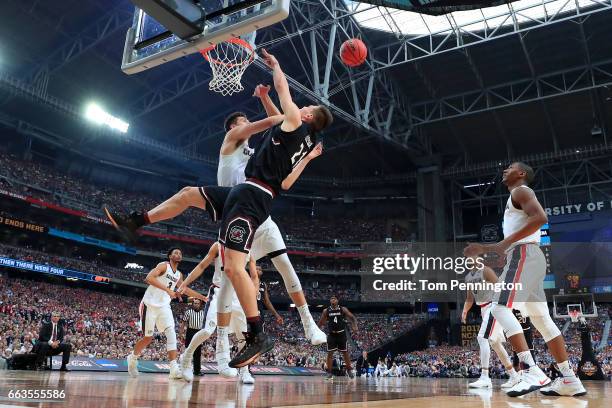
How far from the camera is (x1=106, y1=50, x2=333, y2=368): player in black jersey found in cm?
356

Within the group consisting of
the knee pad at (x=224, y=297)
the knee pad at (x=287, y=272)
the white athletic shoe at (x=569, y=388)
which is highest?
the knee pad at (x=287, y=272)

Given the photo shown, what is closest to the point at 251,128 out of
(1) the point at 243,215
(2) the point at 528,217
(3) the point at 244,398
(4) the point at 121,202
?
(1) the point at 243,215

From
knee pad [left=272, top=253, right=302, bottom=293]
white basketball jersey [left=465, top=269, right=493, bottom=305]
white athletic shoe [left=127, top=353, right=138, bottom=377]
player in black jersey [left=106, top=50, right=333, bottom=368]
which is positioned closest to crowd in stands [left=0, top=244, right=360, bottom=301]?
white athletic shoe [left=127, top=353, right=138, bottom=377]

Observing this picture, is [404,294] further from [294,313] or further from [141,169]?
[141,169]

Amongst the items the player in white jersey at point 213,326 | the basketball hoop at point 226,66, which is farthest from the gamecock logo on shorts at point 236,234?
the basketball hoop at point 226,66

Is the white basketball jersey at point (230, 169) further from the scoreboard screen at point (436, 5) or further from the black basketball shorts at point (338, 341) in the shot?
the scoreboard screen at point (436, 5)

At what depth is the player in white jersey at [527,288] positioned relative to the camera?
15.3ft

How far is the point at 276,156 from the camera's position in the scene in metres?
3.89

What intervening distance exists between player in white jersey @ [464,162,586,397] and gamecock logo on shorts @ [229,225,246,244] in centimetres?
248

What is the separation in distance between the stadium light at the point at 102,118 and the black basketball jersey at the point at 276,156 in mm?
25429

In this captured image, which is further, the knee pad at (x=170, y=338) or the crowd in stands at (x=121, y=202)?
the crowd in stands at (x=121, y=202)

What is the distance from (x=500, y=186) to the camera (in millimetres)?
33906

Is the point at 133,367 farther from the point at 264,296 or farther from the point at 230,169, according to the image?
the point at 230,169

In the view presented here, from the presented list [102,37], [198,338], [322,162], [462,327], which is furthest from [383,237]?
[198,338]
